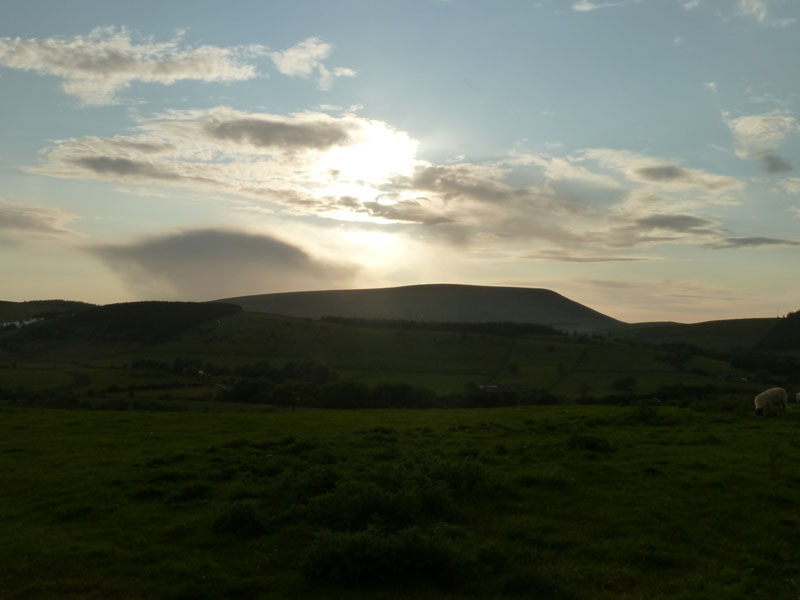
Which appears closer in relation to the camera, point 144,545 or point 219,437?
point 144,545

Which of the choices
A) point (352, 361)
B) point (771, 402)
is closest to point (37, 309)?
point (352, 361)

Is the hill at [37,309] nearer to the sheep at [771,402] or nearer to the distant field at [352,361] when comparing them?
the distant field at [352,361]

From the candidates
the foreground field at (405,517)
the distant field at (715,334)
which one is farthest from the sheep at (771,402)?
the distant field at (715,334)

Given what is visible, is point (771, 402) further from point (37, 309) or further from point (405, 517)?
point (37, 309)

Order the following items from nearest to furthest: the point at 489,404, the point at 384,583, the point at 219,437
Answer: the point at 384,583 → the point at 219,437 → the point at 489,404

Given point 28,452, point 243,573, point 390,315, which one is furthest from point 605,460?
point 390,315

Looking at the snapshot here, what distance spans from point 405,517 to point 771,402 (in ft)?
76.5

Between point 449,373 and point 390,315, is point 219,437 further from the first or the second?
point 390,315

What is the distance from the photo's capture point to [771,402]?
92.5 ft

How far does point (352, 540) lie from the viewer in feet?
34.4

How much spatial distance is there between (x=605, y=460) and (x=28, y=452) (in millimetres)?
19487

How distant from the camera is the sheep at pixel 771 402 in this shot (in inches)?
1103

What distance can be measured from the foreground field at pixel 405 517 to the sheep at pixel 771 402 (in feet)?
17.5

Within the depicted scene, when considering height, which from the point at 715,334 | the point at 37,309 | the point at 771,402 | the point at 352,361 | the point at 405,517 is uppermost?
the point at 37,309
